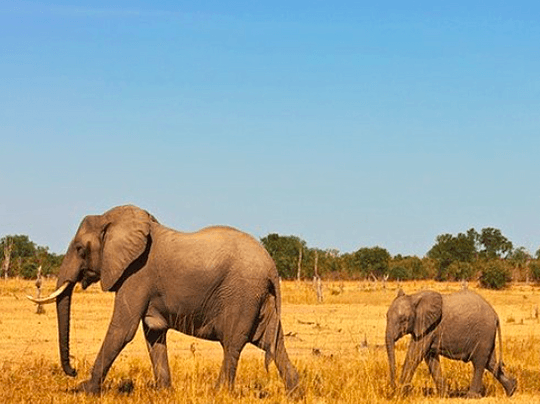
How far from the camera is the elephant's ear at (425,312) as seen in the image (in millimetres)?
11633

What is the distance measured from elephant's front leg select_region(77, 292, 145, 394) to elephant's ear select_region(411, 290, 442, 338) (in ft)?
12.1

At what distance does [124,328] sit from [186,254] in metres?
1.12

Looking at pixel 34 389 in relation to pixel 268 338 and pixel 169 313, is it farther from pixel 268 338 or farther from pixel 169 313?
pixel 268 338

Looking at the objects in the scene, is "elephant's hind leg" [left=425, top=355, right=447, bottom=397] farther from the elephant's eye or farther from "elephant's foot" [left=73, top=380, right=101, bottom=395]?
the elephant's eye

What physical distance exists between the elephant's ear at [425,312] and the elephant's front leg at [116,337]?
3689 mm

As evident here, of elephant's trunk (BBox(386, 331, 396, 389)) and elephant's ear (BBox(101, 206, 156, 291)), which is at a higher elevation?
elephant's ear (BBox(101, 206, 156, 291))

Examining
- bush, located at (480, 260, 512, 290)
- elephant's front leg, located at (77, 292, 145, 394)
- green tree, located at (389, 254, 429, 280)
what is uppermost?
green tree, located at (389, 254, 429, 280)

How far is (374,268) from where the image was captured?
306ft

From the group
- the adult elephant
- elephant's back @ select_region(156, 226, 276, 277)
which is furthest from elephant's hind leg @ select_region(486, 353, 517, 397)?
elephant's back @ select_region(156, 226, 276, 277)

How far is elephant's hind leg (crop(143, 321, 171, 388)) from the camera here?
10.7m

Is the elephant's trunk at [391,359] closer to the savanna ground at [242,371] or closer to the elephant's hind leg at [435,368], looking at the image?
the savanna ground at [242,371]

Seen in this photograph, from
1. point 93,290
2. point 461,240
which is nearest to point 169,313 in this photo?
point 93,290

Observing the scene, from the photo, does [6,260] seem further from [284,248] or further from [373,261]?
[373,261]

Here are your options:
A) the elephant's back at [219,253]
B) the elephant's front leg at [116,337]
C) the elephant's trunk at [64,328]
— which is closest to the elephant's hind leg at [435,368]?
the elephant's back at [219,253]
